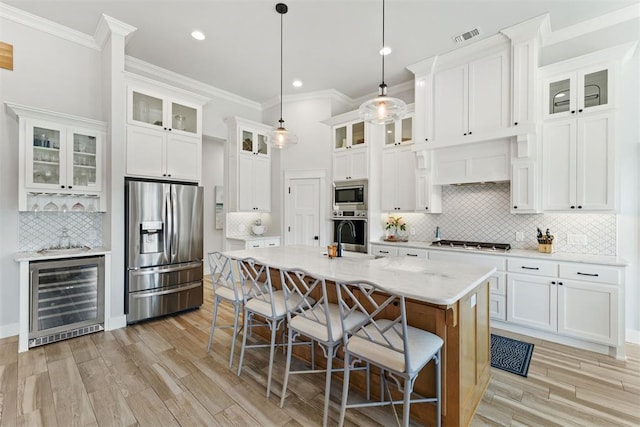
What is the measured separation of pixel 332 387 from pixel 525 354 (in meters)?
1.98

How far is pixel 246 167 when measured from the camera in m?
5.22

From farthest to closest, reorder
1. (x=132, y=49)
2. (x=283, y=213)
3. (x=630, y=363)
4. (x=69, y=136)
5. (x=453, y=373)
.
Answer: (x=283, y=213) → (x=132, y=49) → (x=69, y=136) → (x=630, y=363) → (x=453, y=373)

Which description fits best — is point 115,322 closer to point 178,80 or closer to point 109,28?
point 109,28

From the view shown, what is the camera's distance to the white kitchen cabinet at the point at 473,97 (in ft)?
11.1

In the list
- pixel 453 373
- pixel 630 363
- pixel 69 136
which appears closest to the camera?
pixel 453 373

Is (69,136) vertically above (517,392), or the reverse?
(69,136)

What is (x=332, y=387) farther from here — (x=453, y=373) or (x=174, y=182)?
(x=174, y=182)

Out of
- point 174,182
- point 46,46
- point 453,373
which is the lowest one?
point 453,373

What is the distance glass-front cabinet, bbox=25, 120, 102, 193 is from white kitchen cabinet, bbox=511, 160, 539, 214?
196 inches

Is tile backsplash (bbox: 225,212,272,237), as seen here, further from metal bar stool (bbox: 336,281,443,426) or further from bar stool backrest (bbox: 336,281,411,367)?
metal bar stool (bbox: 336,281,443,426)

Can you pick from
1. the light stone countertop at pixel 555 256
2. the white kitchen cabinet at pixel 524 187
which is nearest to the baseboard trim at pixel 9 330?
the light stone countertop at pixel 555 256

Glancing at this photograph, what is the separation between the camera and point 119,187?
3420 millimetres

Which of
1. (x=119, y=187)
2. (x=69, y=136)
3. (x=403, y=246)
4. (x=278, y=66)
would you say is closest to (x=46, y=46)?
(x=69, y=136)

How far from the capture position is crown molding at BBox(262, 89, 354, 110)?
5023 mm
